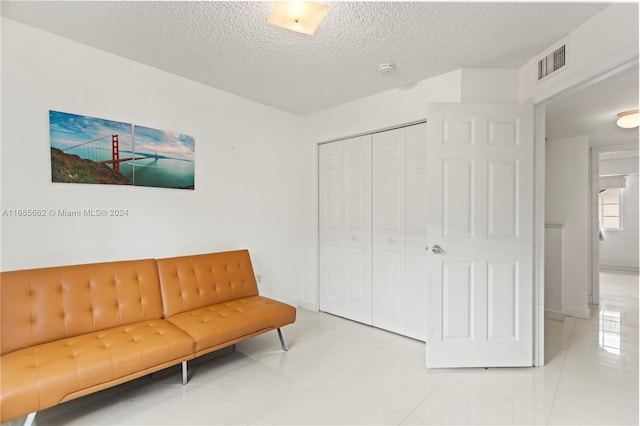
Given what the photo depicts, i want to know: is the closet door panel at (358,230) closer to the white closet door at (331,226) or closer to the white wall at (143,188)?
the white closet door at (331,226)

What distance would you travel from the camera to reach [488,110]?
8.14 feet

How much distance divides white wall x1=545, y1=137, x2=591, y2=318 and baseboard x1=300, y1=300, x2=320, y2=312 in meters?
2.95

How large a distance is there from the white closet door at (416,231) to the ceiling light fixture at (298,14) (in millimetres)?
A: 1538

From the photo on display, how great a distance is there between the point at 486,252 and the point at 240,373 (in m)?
2.11

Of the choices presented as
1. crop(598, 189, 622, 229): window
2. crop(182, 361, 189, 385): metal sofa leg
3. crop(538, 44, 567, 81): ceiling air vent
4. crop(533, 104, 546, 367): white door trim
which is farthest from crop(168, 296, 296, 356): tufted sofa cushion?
crop(598, 189, 622, 229): window

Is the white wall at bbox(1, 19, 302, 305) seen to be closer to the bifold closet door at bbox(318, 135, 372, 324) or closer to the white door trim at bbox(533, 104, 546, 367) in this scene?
the bifold closet door at bbox(318, 135, 372, 324)

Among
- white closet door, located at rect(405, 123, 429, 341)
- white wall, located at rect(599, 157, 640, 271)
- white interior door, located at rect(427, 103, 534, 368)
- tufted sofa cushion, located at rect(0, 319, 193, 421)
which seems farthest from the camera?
white wall, located at rect(599, 157, 640, 271)

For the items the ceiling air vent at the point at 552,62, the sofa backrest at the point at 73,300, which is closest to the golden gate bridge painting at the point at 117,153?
the sofa backrest at the point at 73,300

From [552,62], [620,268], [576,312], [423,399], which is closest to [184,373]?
[423,399]

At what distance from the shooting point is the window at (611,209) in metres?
6.90

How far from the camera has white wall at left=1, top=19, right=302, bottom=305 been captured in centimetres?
210

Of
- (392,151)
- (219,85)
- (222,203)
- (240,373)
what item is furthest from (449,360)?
(219,85)

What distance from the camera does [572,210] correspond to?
12.9 feet

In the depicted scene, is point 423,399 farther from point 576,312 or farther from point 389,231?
point 576,312
